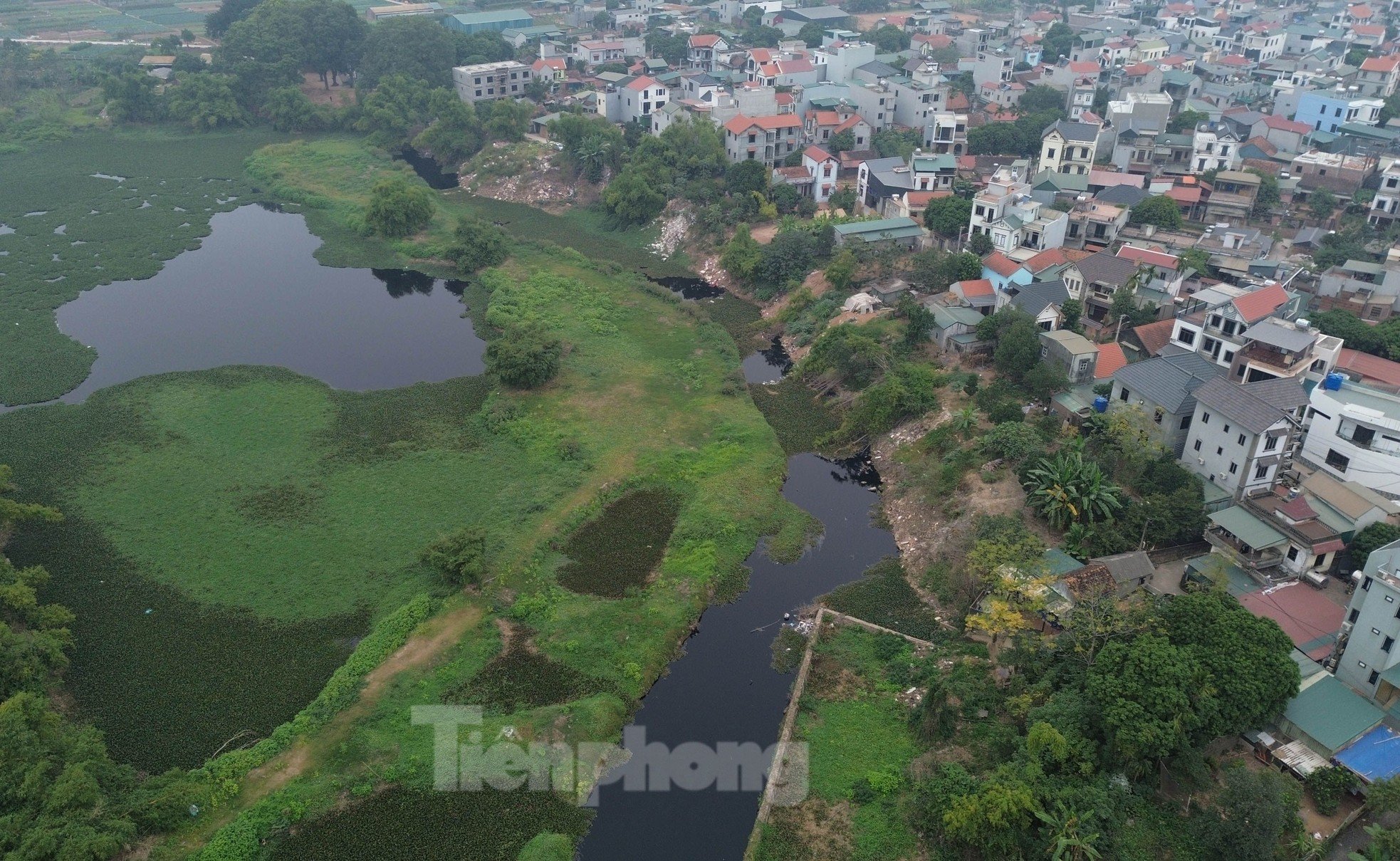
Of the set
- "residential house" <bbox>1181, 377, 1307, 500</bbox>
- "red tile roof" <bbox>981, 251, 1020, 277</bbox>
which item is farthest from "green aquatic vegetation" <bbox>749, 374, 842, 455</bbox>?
"residential house" <bbox>1181, 377, 1307, 500</bbox>

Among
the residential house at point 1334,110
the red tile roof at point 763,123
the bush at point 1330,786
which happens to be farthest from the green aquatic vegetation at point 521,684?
the residential house at point 1334,110

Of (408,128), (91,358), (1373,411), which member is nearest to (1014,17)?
(408,128)

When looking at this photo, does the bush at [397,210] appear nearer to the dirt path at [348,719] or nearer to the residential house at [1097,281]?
the dirt path at [348,719]

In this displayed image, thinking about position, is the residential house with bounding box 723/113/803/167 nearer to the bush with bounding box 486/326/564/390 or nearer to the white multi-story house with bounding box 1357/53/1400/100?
the bush with bounding box 486/326/564/390

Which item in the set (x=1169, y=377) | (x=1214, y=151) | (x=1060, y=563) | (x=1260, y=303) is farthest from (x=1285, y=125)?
(x=1060, y=563)

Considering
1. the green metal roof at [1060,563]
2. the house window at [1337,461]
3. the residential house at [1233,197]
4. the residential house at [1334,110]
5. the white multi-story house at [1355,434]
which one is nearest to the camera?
the green metal roof at [1060,563]

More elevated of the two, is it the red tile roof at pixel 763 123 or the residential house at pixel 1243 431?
the red tile roof at pixel 763 123

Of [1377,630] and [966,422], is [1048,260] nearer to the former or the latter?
[966,422]
